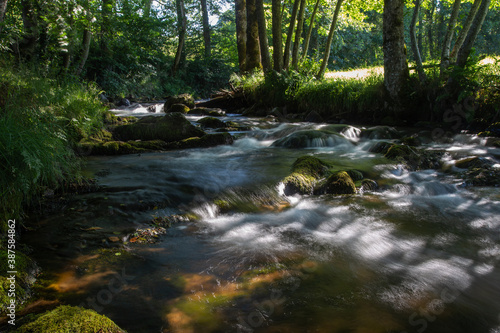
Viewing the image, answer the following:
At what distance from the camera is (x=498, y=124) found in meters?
8.80

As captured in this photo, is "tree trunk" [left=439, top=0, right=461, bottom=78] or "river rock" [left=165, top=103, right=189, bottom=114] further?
"river rock" [left=165, top=103, right=189, bottom=114]

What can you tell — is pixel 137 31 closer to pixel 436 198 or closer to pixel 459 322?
pixel 436 198

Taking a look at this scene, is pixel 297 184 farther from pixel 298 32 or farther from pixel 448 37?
pixel 298 32

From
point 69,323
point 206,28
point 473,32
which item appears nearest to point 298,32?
point 473,32

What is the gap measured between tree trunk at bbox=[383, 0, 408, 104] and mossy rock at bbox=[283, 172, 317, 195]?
707 cm

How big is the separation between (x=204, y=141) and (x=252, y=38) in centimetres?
966

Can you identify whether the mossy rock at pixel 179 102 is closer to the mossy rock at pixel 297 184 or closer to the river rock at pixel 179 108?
the river rock at pixel 179 108

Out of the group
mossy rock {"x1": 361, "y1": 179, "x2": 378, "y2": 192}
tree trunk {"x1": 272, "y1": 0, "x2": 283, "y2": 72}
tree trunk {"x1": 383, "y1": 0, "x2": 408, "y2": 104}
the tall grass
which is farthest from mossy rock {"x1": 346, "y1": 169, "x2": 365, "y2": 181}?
tree trunk {"x1": 272, "y1": 0, "x2": 283, "y2": 72}

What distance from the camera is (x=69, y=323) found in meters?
1.86

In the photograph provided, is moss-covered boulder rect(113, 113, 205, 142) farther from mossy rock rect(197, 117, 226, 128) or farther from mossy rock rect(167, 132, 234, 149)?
mossy rock rect(197, 117, 226, 128)

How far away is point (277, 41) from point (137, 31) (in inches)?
506

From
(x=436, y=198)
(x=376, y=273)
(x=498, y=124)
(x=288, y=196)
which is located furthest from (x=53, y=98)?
(x=498, y=124)

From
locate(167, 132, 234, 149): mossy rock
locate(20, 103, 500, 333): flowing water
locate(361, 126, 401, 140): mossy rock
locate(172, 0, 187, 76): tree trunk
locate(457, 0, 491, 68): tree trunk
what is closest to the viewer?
locate(20, 103, 500, 333): flowing water

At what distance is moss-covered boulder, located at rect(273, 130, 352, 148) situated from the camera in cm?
891
